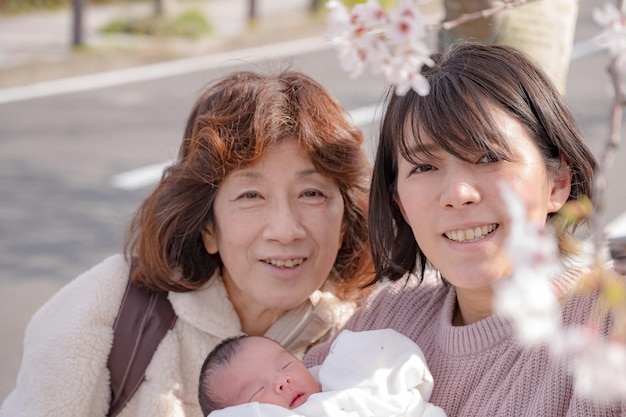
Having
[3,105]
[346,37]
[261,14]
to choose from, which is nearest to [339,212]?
[346,37]

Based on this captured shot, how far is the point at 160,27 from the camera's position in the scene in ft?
36.0

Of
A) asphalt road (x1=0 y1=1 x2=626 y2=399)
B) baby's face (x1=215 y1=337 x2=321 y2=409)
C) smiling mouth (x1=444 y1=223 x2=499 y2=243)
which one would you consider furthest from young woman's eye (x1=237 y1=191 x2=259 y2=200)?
asphalt road (x1=0 y1=1 x2=626 y2=399)

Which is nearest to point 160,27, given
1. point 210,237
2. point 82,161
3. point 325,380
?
point 82,161

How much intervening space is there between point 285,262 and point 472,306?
0.50 meters

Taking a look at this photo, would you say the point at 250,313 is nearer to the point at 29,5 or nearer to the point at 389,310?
the point at 389,310

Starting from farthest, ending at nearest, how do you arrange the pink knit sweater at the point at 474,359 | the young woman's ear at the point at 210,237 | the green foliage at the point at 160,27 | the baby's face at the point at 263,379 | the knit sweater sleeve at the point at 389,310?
the green foliage at the point at 160,27, the young woman's ear at the point at 210,237, the knit sweater sleeve at the point at 389,310, the baby's face at the point at 263,379, the pink knit sweater at the point at 474,359

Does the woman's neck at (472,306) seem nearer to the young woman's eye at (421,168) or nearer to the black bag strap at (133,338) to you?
the young woman's eye at (421,168)

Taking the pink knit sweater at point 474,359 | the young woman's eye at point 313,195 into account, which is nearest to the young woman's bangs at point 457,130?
the pink knit sweater at point 474,359

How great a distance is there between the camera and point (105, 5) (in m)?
13.7

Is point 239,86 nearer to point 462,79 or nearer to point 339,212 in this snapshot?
point 339,212

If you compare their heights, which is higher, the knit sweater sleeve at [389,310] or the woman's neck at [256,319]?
the knit sweater sleeve at [389,310]

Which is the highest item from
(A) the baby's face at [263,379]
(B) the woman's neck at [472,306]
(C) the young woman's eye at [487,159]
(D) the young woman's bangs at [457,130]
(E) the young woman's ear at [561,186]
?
(D) the young woman's bangs at [457,130]

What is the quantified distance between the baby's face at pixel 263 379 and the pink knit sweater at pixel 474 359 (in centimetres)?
27

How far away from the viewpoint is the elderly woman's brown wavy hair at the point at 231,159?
7.87 ft
